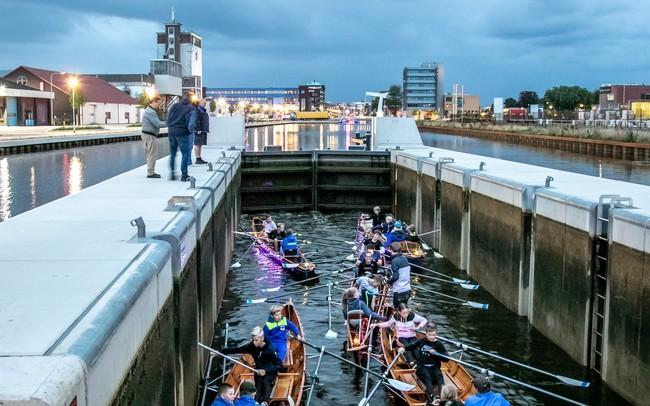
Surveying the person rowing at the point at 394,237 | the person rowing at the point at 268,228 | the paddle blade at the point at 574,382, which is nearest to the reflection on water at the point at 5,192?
the person rowing at the point at 268,228

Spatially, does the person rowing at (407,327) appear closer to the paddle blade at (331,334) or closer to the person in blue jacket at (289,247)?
the paddle blade at (331,334)

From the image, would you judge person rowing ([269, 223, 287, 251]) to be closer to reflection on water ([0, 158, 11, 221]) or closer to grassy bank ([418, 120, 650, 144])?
reflection on water ([0, 158, 11, 221])

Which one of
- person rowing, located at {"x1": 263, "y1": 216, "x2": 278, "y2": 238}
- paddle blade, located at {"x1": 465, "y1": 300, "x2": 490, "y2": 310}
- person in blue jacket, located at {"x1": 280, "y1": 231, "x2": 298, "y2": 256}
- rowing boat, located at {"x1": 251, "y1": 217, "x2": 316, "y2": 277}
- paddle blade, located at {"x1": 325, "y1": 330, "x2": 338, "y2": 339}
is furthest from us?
person rowing, located at {"x1": 263, "y1": 216, "x2": 278, "y2": 238}

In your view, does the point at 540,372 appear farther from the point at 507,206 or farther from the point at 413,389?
the point at 507,206

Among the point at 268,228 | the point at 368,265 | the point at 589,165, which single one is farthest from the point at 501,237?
the point at 589,165

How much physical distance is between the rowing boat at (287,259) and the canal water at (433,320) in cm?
40

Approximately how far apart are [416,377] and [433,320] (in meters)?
6.91

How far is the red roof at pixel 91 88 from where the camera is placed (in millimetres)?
128875

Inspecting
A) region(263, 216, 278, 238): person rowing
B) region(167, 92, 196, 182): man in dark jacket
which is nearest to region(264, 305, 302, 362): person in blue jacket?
region(167, 92, 196, 182): man in dark jacket

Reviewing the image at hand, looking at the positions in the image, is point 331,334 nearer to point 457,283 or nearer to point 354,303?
point 354,303

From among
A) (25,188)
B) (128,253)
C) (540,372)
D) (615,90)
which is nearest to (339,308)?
(540,372)

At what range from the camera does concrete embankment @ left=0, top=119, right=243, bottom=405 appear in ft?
19.0

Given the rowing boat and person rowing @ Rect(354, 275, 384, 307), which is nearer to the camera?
person rowing @ Rect(354, 275, 384, 307)

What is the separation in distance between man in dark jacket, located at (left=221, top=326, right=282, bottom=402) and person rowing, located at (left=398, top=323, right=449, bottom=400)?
283 cm
